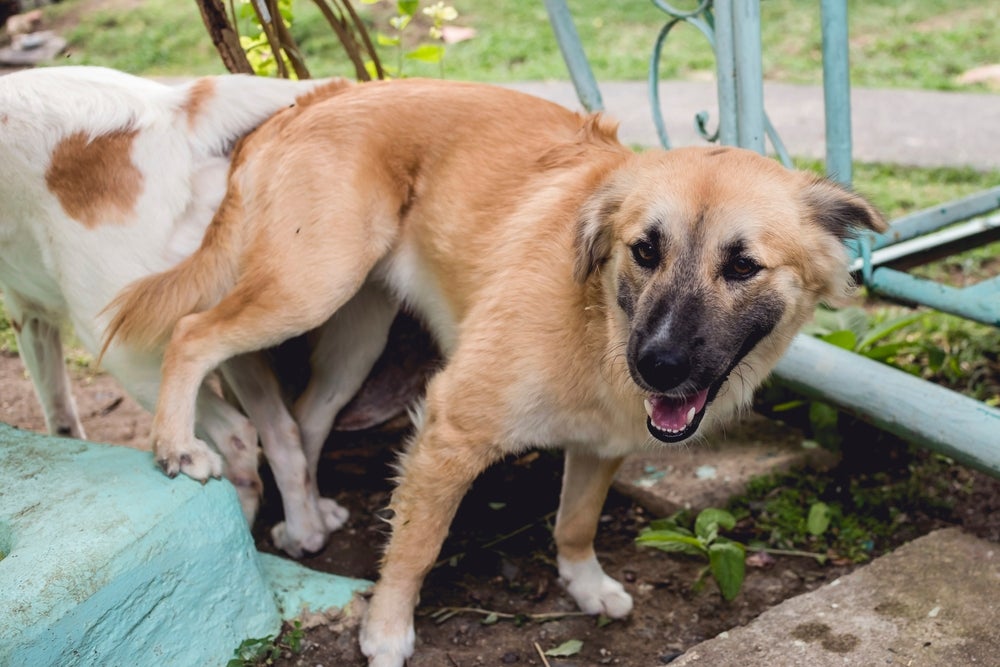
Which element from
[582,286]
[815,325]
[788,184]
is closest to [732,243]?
[788,184]

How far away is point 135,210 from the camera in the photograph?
3.23m

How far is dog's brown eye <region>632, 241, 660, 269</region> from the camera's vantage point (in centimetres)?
259

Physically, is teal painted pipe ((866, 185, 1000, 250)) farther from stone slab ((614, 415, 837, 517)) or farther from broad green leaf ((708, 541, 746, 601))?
broad green leaf ((708, 541, 746, 601))

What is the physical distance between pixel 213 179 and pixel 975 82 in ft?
22.9

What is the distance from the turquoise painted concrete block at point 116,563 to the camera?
2.38 m

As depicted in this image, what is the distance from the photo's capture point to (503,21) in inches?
430

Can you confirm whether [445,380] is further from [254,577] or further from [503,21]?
[503,21]

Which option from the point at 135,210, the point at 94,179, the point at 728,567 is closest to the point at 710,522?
the point at 728,567

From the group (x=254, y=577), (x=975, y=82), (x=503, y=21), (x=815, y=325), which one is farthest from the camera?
(x=503, y=21)

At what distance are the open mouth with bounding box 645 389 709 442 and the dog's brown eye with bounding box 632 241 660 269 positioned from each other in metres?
0.31

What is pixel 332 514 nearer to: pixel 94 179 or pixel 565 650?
pixel 565 650

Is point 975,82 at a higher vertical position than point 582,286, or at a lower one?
lower

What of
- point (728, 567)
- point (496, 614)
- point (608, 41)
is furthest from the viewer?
point (608, 41)

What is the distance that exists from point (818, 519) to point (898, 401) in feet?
1.62
